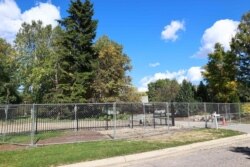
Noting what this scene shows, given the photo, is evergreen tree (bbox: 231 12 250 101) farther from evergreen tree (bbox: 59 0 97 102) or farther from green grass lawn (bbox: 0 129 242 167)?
green grass lawn (bbox: 0 129 242 167)

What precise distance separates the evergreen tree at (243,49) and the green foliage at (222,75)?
90 cm

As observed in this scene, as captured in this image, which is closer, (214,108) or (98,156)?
(98,156)

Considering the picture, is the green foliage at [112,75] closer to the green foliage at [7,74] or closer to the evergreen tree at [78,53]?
the evergreen tree at [78,53]

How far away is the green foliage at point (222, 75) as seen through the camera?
43.8 m

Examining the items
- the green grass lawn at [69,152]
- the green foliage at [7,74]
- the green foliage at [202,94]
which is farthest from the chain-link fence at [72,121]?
the green foliage at [202,94]

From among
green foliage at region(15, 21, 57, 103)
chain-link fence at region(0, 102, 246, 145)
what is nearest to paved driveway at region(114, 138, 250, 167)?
chain-link fence at region(0, 102, 246, 145)

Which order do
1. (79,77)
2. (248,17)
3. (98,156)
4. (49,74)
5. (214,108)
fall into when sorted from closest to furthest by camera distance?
1. (98,156)
2. (214,108)
3. (248,17)
4. (79,77)
5. (49,74)

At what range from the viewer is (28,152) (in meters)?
13.9

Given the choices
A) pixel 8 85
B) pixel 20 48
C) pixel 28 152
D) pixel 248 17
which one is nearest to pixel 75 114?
pixel 28 152

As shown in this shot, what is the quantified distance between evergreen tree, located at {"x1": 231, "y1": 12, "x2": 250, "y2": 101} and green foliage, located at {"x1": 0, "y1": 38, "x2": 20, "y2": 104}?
106ft

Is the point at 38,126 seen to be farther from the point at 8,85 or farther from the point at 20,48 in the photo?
the point at 20,48

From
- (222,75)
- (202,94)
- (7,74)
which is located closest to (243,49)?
(222,75)

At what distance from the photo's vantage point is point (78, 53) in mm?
44969

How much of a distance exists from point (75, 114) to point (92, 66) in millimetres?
26319
